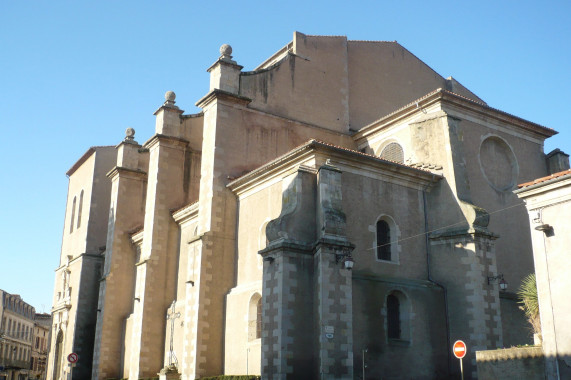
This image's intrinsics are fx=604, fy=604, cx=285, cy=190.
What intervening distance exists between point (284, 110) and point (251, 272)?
8.56 metres

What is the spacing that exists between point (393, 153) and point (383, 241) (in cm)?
560

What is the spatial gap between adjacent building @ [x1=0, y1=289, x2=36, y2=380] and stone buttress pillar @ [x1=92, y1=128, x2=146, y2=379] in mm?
33862

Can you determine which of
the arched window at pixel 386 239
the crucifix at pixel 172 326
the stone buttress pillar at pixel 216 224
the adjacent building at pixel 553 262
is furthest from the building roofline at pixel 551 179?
the crucifix at pixel 172 326

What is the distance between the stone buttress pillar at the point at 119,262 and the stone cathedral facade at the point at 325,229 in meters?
0.12

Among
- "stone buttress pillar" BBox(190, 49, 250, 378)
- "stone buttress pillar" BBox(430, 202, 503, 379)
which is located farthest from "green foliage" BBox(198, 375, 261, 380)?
"stone buttress pillar" BBox(430, 202, 503, 379)

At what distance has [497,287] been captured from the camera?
21.8 m

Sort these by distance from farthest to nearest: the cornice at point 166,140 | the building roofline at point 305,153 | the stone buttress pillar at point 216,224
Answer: the cornice at point 166,140 < the stone buttress pillar at point 216,224 < the building roofline at point 305,153

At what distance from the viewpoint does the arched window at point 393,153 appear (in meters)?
26.3

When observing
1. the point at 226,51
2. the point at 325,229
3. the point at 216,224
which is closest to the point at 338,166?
the point at 325,229

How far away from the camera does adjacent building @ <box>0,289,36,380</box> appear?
64.0 m

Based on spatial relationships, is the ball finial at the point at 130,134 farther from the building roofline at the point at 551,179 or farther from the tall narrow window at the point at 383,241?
the building roofline at the point at 551,179

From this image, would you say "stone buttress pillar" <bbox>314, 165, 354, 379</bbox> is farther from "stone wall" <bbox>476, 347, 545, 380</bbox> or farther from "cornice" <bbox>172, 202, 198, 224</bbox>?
"cornice" <bbox>172, 202, 198, 224</bbox>

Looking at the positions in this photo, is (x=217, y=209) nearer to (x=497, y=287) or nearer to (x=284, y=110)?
(x=284, y=110)

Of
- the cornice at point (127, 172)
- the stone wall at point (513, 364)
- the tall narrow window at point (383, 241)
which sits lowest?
the stone wall at point (513, 364)
